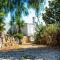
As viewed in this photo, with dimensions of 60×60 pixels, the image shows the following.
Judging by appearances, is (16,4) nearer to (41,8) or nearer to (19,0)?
(19,0)

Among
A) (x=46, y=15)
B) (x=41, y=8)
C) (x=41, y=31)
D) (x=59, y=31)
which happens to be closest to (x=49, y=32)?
(x=59, y=31)

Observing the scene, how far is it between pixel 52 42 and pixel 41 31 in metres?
3.94

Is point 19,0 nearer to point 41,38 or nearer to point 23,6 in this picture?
point 23,6

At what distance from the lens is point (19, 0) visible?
7066mm

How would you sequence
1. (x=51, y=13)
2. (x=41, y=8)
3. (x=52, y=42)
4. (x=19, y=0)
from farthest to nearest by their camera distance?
(x=51, y=13), (x=52, y=42), (x=41, y=8), (x=19, y=0)

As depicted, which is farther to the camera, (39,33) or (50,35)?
(39,33)

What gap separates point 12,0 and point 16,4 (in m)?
0.20

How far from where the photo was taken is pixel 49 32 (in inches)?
838

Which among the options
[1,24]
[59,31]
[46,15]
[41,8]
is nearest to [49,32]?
[59,31]

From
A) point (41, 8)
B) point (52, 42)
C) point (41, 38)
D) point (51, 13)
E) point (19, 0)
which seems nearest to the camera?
point (19, 0)

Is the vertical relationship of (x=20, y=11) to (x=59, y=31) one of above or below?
above

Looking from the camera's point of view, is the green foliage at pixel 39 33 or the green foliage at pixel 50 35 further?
the green foliage at pixel 39 33

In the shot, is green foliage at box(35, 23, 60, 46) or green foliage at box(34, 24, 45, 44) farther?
green foliage at box(34, 24, 45, 44)

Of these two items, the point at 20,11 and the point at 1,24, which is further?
the point at 1,24
